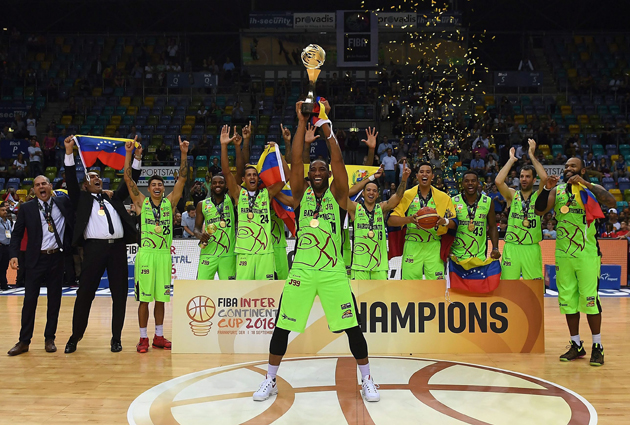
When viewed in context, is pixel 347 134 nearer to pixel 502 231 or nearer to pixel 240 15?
pixel 502 231

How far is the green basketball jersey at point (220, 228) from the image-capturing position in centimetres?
716

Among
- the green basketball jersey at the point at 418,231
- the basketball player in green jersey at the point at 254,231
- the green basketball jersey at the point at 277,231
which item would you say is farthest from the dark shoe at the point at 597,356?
the green basketball jersey at the point at 277,231

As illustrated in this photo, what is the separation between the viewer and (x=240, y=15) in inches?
1081

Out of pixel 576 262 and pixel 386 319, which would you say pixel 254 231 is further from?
pixel 576 262

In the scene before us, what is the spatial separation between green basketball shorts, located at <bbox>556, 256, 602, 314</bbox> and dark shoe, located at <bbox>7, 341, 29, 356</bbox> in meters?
6.18

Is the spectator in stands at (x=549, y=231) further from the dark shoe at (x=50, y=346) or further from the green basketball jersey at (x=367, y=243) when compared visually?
the dark shoe at (x=50, y=346)

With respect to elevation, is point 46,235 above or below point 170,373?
above

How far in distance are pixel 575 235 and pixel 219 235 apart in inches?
162

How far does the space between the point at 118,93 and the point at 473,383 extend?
21.5m

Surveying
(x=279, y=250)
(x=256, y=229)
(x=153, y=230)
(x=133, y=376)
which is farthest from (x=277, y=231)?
(x=133, y=376)

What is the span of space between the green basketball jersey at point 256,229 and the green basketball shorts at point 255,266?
0.06 meters

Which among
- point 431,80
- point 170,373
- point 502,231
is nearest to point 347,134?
point 431,80

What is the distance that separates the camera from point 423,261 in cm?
703

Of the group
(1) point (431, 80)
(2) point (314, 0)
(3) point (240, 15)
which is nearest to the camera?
(1) point (431, 80)
